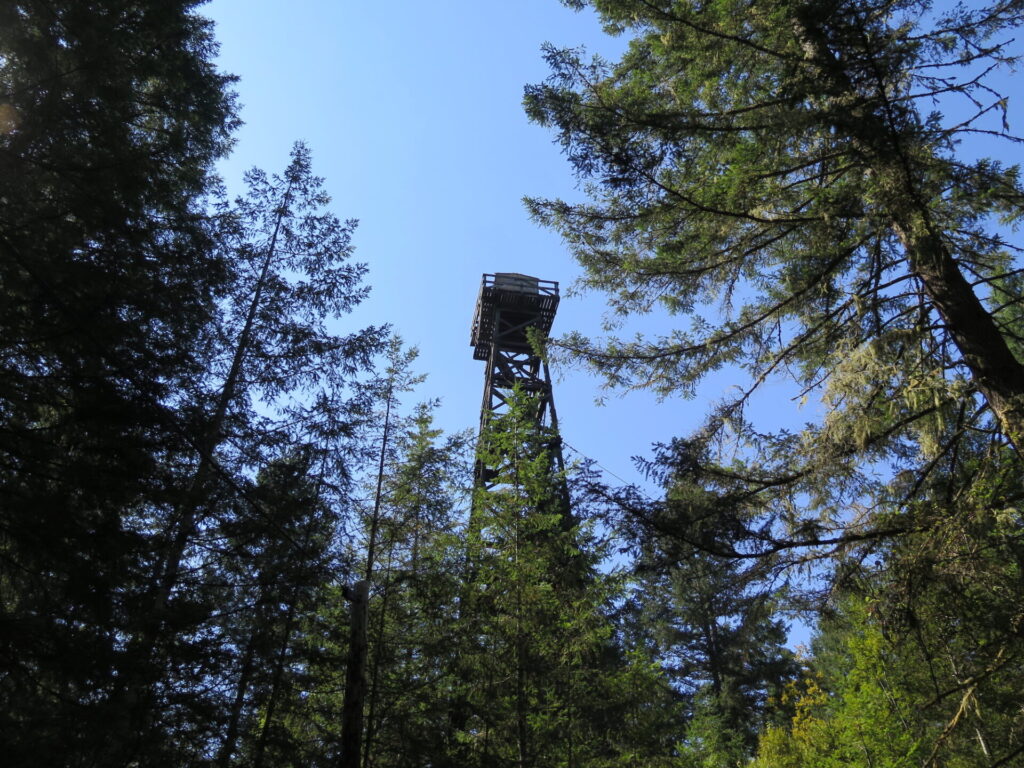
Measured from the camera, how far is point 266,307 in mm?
7910

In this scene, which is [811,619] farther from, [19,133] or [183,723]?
[19,133]

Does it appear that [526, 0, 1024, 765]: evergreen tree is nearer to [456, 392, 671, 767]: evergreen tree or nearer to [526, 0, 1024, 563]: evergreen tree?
[526, 0, 1024, 563]: evergreen tree

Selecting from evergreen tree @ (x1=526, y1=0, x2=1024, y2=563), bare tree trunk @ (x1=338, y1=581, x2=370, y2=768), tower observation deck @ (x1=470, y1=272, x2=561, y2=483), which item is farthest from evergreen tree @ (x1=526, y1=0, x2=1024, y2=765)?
tower observation deck @ (x1=470, y1=272, x2=561, y2=483)

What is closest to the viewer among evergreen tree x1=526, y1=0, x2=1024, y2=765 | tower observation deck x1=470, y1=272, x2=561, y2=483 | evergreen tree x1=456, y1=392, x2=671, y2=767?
evergreen tree x1=526, y1=0, x2=1024, y2=765

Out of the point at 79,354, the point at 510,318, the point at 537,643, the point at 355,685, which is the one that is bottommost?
the point at 355,685

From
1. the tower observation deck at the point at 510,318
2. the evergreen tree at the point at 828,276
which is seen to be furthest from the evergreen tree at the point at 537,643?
the tower observation deck at the point at 510,318

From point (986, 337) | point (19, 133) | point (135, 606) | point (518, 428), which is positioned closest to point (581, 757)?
point (518, 428)

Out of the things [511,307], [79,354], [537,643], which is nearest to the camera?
[79,354]

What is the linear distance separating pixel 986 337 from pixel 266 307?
6795 mm

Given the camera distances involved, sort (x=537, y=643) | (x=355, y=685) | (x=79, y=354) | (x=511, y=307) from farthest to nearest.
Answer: (x=511, y=307) → (x=537, y=643) → (x=79, y=354) → (x=355, y=685)

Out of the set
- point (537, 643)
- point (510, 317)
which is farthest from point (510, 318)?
point (537, 643)

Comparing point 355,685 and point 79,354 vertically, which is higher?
point 79,354

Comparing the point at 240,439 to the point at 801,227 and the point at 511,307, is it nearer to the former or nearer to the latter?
the point at 801,227

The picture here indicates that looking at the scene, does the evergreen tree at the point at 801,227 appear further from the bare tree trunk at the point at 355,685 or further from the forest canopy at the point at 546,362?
the bare tree trunk at the point at 355,685
